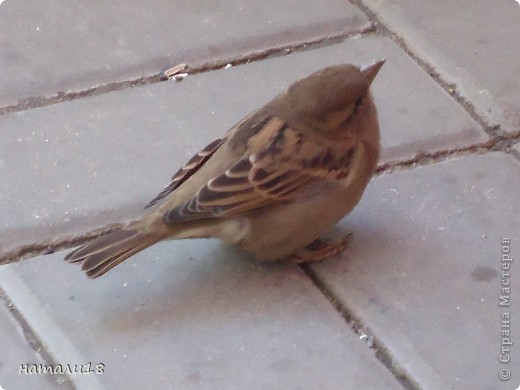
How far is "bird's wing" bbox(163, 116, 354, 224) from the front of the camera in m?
2.54

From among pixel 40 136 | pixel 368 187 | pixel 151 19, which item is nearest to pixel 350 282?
pixel 368 187

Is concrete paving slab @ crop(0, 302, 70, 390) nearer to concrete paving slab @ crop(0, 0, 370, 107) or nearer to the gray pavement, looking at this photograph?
the gray pavement

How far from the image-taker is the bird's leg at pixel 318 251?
8.84 ft

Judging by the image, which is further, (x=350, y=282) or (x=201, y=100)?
(x=201, y=100)

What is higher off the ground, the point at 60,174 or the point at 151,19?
the point at 151,19

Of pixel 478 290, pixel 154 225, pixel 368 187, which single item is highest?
pixel 154 225

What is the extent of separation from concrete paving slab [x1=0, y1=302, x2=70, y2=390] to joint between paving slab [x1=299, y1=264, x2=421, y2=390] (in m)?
0.71

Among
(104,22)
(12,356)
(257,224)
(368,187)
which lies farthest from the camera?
(104,22)

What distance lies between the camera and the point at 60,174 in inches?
116

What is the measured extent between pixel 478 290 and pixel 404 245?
0.83 ft

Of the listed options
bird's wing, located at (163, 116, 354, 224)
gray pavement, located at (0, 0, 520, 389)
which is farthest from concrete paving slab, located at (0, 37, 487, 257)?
bird's wing, located at (163, 116, 354, 224)

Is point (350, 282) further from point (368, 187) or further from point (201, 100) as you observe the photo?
point (201, 100)

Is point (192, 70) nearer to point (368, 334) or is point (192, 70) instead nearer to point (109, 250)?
point (109, 250)

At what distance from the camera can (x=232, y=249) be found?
2758 millimetres
